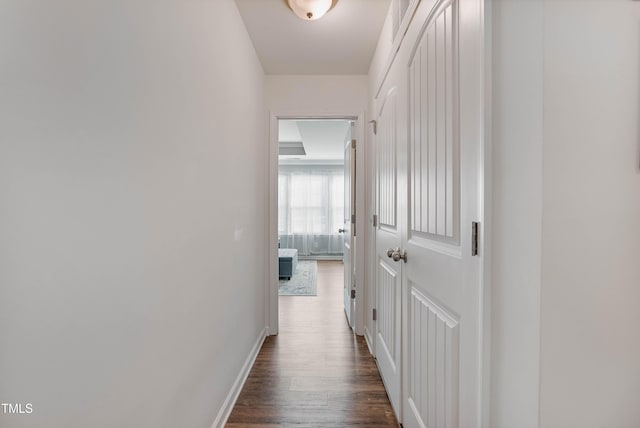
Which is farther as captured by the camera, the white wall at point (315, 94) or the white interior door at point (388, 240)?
the white wall at point (315, 94)

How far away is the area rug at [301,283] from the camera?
426 cm

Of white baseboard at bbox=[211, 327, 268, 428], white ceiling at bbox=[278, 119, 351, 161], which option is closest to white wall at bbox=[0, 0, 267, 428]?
white baseboard at bbox=[211, 327, 268, 428]

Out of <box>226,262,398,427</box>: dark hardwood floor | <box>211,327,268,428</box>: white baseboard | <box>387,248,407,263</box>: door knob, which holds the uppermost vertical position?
<box>387,248,407,263</box>: door knob

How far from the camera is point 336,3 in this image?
1851 mm

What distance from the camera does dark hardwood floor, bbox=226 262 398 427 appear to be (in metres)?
1.67

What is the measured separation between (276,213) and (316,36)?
56.7 inches

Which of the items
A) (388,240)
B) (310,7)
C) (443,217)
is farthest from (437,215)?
(310,7)

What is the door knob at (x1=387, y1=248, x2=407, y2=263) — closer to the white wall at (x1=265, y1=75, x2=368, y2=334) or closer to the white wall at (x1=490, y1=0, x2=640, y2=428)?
the white wall at (x1=490, y1=0, x2=640, y2=428)

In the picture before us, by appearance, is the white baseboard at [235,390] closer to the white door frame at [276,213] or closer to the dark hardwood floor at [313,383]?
the dark hardwood floor at [313,383]

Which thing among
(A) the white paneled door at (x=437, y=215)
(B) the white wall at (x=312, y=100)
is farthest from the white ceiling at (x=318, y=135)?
(A) the white paneled door at (x=437, y=215)

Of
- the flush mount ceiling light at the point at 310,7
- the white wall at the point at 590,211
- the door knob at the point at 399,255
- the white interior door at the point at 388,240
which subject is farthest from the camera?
the flush mount ceiling light at the point at 310,7

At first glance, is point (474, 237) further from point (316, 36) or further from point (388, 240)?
point (316, 36)

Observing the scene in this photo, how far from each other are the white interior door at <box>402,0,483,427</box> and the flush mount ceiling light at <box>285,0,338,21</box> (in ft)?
2.16

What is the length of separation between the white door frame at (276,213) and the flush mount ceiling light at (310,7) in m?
0.96
